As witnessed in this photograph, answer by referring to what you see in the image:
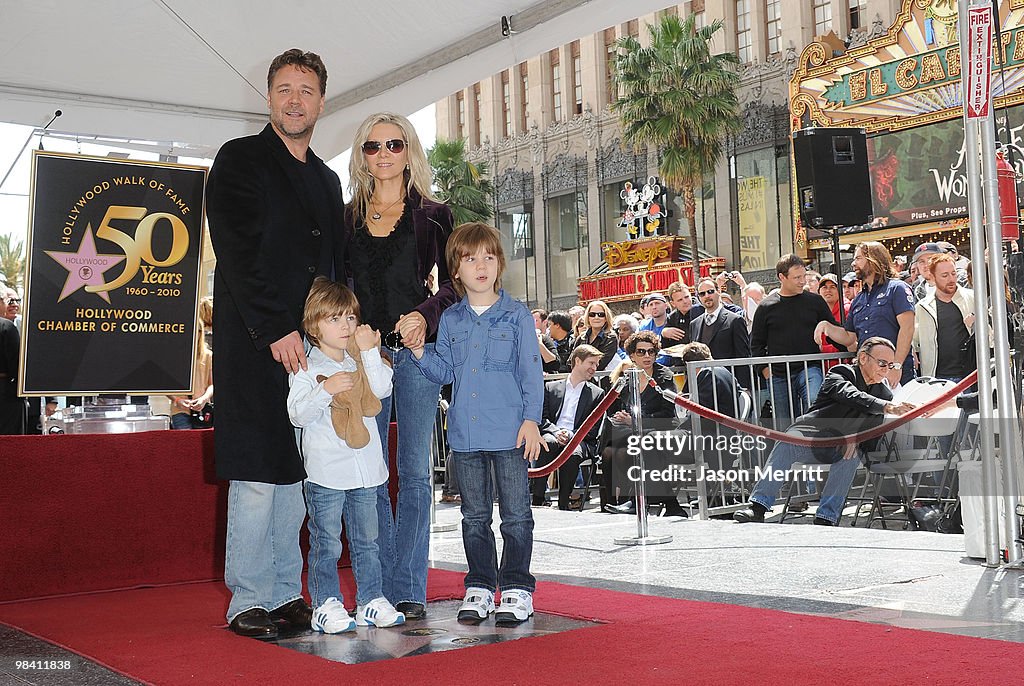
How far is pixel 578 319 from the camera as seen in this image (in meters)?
12.5

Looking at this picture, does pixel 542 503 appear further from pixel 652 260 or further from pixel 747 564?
pixel 652 260

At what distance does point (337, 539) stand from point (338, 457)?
283 millimetres

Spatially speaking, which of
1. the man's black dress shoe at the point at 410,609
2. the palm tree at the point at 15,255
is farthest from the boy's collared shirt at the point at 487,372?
Result: the palm tree at the point at 15,255

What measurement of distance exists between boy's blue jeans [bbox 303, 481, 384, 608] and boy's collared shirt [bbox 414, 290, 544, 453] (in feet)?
1.33

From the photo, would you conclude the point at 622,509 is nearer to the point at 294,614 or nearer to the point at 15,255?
the point at 294,614

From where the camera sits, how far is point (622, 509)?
8.31 metres

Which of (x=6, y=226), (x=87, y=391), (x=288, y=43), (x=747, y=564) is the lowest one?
(x=747, y=564)

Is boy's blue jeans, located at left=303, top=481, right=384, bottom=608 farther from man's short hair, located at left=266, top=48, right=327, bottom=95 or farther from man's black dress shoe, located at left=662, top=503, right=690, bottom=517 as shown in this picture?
man's black dress shoe, located at left=662, top=503, right=690, bottom=517

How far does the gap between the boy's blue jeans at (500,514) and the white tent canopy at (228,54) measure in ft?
8.40

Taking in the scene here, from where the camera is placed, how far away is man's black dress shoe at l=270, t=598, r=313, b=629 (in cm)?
372

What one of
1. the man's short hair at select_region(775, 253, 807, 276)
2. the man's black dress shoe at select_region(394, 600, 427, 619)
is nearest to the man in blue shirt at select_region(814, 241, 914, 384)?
the man's short hair at select_region(775, 253, 807, 276)

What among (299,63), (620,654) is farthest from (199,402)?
(620,654)

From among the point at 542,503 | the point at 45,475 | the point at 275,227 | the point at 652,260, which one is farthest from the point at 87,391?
the point at 652,260

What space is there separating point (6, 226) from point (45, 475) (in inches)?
105
